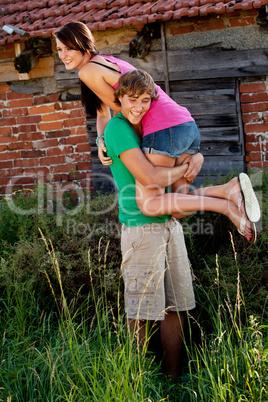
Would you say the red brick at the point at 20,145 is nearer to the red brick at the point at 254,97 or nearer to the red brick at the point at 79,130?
the red brick at the point at 79,130

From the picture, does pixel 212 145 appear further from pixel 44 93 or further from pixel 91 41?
pixel 91 41

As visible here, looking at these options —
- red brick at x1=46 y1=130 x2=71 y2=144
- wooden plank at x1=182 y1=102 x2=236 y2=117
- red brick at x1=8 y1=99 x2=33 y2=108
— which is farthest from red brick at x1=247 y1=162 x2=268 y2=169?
red brick at x1=8 y1=99 x2=33 y2=108

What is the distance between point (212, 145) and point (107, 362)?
396 cm

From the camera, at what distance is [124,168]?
9.38ft

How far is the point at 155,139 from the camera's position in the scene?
2.74 m

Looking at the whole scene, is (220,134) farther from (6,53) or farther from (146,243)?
(6,53)

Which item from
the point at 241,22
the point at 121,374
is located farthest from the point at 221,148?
the point at 121,374

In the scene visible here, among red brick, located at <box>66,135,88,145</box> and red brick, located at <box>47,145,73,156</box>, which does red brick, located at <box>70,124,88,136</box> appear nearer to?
red brick, located at <box>66,135,88,145</box>

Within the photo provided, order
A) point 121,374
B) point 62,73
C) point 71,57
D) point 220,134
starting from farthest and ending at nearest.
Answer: point 62,73, point 220,134, point 71,57, point 121,374

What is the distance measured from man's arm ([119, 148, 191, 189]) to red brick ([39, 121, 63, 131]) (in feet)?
13.8

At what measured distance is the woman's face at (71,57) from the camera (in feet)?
9.87

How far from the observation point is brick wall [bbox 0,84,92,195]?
6.57m

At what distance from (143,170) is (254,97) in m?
3.62

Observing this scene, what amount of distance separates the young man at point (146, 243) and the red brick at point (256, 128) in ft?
9.98
